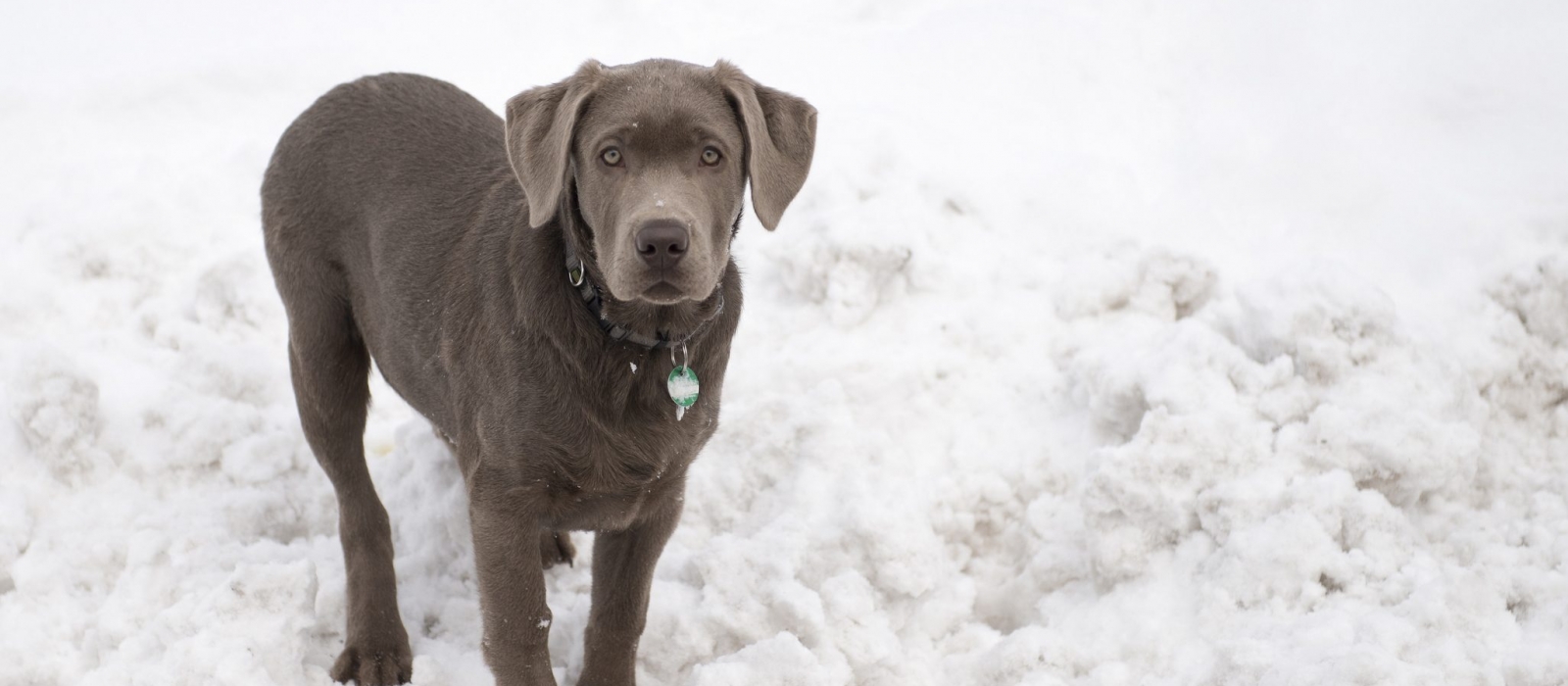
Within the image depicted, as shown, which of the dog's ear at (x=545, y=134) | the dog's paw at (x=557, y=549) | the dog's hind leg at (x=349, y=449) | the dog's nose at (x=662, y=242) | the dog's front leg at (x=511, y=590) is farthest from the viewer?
the dog's paw at (x=557, y=549)

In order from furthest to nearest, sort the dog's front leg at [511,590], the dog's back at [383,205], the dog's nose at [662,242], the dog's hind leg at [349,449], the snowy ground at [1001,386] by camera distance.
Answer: the dog's hind leg at [349,449]
the snowy ground at [1001,386]
the dog's back at [383,205]
the dog's front leg at [511,590]
the dog's nose at [662,242]

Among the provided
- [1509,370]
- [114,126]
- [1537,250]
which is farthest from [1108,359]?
[114,126]

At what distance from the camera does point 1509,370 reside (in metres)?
4.79

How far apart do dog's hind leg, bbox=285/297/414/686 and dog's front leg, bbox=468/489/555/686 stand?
59 cm

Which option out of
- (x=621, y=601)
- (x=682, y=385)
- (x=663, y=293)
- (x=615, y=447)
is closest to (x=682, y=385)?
(x=682, y=385)

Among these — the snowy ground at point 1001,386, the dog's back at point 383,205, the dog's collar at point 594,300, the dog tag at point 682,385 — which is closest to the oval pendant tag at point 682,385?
the dog tag at point 682,385

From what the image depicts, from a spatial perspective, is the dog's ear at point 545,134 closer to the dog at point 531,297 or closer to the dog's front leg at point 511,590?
the dog at point 531,297

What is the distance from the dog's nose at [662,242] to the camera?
115 inches

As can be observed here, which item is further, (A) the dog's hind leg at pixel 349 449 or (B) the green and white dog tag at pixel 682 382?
(A) the dog's hind leg at pixel 349 449

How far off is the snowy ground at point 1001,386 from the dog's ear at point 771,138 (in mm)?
1327

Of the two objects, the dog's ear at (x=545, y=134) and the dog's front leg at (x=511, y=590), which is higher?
the dog's ear at (x=545, y=134)

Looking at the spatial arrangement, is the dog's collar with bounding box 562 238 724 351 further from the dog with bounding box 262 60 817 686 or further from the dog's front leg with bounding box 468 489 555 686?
the dog's front leg with bounding box 468 489 555 686

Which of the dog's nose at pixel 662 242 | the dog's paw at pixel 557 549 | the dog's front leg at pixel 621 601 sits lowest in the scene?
the dog's paw at pixel 557 549

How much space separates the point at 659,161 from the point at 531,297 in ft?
1.65
